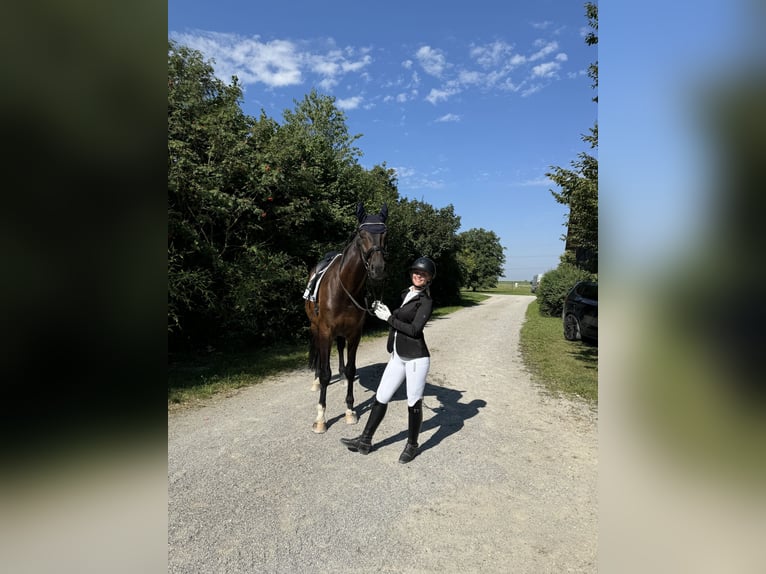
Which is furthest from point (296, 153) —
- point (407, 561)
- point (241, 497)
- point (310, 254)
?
point (407, 561)

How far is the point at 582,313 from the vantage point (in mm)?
11508

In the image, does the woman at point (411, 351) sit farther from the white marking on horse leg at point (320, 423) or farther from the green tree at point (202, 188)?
the green tree at point (202, 188)

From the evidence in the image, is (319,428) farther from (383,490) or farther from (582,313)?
(582,313)

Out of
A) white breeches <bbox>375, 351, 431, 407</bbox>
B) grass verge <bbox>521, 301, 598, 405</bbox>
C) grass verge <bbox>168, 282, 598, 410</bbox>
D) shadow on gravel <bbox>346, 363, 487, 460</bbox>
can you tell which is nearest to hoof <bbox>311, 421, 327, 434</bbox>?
shadow on gravel <bbox>346, 363, 487, 460</bbox>

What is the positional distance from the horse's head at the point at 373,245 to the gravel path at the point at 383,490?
205 cm

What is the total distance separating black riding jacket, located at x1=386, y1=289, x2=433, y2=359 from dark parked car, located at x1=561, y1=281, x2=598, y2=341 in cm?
864

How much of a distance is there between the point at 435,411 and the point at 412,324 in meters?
2.39

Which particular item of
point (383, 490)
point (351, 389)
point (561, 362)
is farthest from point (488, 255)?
point (383, 490)

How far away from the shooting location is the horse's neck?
15.5 ft

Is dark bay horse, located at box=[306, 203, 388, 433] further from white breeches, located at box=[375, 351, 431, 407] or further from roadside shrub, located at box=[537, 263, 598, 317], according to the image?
roadside shrub, located at box=[537, 263, 598, 317]
